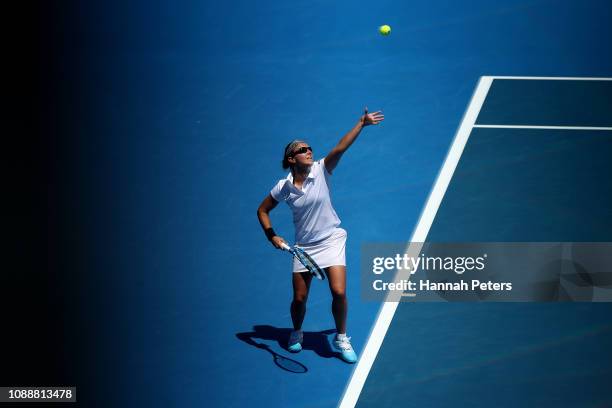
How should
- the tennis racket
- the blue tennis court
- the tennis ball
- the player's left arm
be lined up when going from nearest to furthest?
1. the player's left arm
2. the tennis racket
3. the blue tennis court
4. the tennis ball

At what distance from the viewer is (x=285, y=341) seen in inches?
262

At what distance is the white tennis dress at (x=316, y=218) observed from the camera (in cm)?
618

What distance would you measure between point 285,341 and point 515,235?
2735 millimetres

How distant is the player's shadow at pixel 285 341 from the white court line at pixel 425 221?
0.35m

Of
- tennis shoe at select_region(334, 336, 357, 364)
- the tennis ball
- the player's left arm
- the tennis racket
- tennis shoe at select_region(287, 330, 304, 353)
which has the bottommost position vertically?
tennis shoe at select_region(334, 336, 357, 364)

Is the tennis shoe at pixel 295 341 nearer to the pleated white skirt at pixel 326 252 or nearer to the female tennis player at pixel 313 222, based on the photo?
the female tennis player at pixel 313 222

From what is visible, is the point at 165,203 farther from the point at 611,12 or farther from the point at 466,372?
the point at 611,12

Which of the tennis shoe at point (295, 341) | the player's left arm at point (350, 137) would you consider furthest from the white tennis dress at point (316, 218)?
the tennis shoe at point (295, 341)

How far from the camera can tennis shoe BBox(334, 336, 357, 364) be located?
633 cm

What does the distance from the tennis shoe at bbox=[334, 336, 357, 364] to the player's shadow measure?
0.39ft

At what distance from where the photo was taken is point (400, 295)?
7.05m

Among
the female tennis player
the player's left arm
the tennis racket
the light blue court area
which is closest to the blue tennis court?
the light blue court area

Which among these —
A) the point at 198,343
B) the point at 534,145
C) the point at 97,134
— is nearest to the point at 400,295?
the point at 198,343

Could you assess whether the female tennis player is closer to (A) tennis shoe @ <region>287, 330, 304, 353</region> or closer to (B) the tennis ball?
(A) tennis shoe @ <region>287, 330, 304, 353</region>
